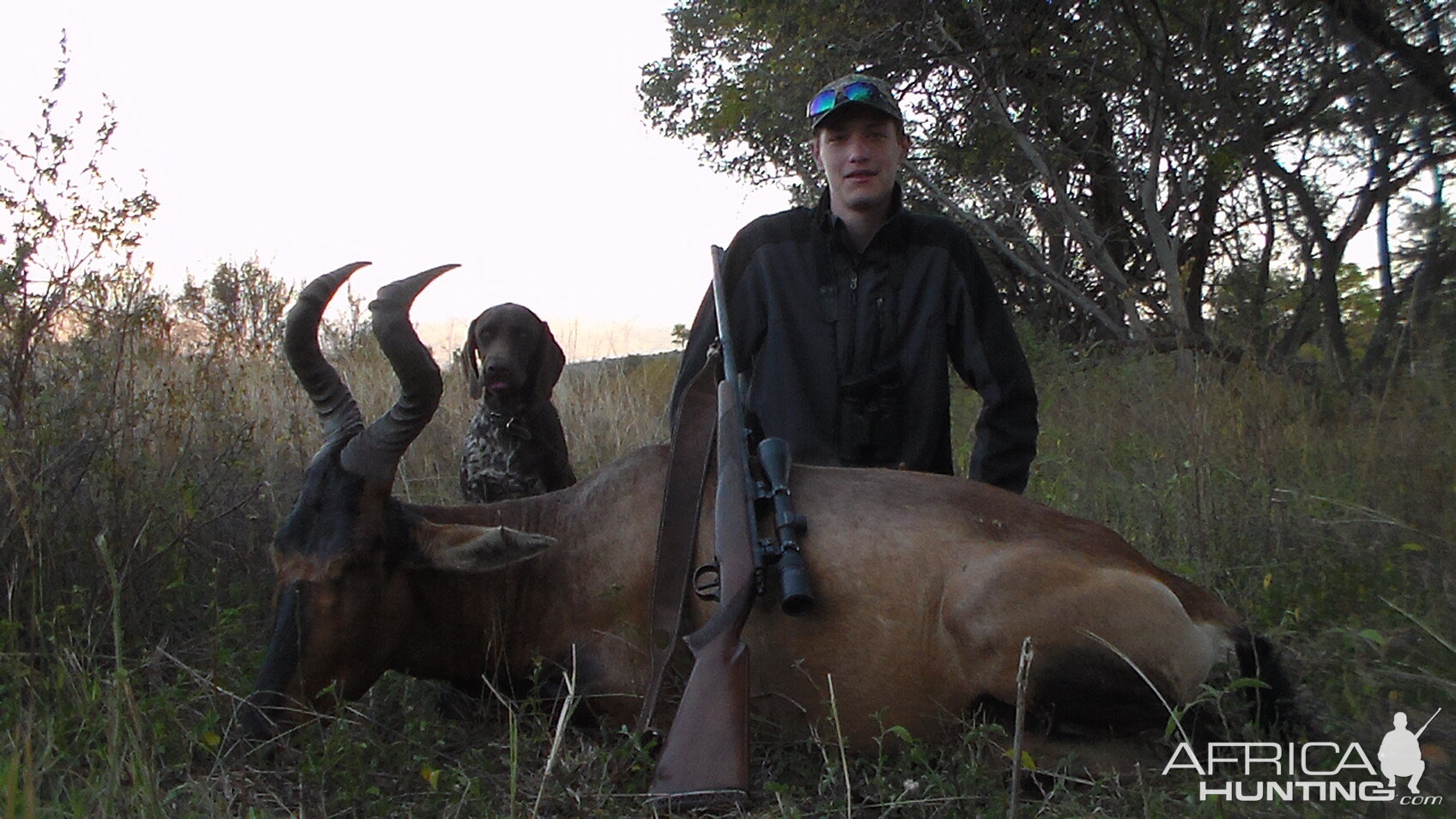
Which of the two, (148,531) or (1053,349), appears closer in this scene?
(148,531)

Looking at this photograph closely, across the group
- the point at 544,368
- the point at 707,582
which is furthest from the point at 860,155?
the point at 544,368

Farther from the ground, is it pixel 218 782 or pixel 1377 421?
pixel 1377 421

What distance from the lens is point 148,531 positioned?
416 centimetres

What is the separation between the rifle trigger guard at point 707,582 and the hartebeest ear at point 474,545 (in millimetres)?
459

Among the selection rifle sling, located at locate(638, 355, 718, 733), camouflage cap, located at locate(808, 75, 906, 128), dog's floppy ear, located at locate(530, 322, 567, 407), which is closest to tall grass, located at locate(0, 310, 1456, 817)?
rifle sling, located at locate(638, 355, 718, 733)

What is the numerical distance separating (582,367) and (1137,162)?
5959mm

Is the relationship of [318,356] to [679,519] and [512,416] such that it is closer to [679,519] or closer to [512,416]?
[679,519]

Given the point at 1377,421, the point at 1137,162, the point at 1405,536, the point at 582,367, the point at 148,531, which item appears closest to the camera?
the point at 1405,536

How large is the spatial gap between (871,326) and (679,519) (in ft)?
4.52

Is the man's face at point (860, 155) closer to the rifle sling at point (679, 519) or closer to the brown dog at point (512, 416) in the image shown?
the rifle sling at point (679, 519)

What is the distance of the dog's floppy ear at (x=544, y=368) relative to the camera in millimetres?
5766

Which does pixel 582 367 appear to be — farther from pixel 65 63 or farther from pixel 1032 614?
pixel 1032 614

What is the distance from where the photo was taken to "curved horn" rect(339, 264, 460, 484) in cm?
340

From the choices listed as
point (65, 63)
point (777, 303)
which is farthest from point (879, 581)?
point (65, 63)
